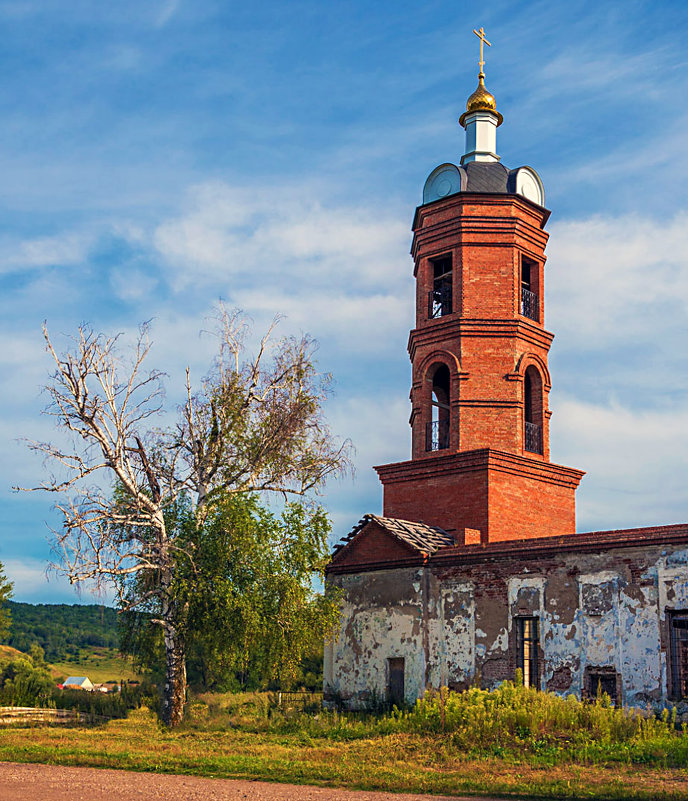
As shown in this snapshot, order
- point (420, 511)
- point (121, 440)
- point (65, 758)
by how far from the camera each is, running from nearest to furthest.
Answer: point (65, 758)
point (121, 440)
point (420, 511)

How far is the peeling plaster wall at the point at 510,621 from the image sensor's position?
704 inches

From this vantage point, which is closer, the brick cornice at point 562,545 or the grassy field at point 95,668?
the brick cornice at point 562,545

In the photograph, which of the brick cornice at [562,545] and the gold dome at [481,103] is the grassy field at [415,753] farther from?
the gold dome at [481,103]

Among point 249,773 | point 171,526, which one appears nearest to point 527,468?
point 171,526

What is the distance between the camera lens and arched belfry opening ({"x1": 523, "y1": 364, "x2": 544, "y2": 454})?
2462cm

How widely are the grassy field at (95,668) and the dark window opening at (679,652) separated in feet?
175

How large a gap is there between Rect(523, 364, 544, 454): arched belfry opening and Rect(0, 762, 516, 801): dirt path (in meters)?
14.1

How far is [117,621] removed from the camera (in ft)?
74.4

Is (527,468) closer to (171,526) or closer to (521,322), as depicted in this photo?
(521,322)

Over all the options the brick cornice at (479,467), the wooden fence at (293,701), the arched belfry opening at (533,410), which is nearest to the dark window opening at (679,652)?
the brick cornice at (479,467)

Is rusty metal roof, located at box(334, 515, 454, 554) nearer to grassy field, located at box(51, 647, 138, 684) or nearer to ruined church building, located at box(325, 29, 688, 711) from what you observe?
ruined church building, located at box(325, 29, 688, 711)

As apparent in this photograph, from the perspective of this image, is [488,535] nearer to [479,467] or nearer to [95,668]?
[479,467]

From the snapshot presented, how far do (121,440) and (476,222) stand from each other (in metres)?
11.3

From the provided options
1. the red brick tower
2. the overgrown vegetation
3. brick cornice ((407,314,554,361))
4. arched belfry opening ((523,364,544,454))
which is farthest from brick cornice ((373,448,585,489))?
the overgrown vegetation
